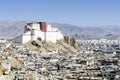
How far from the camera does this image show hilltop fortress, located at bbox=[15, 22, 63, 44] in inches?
4075

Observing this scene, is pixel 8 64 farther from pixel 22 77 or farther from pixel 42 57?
pixel 42 57

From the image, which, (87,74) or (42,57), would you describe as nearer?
(87,74)

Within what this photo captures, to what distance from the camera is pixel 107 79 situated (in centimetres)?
5294

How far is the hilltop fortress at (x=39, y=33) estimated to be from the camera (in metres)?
104

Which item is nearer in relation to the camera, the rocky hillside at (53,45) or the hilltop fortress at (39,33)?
the rocky hillside at (53,45)

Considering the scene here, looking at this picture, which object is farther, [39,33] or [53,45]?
[53,45]

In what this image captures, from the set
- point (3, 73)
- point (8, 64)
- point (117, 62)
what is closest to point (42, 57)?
point (117, 62)

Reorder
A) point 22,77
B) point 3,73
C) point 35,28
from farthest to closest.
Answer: point 35,28 → point 3,73 → point 22,77

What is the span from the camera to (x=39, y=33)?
4245 inches

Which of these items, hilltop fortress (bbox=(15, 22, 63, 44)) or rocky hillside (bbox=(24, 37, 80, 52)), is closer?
rocky hillside (bbox=(24, 37, 80, 52))

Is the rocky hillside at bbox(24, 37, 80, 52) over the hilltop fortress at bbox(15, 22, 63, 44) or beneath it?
beneath

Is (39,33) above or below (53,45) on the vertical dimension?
above

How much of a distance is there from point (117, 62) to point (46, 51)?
24.7 metres

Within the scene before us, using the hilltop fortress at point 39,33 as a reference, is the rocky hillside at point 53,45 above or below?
below
